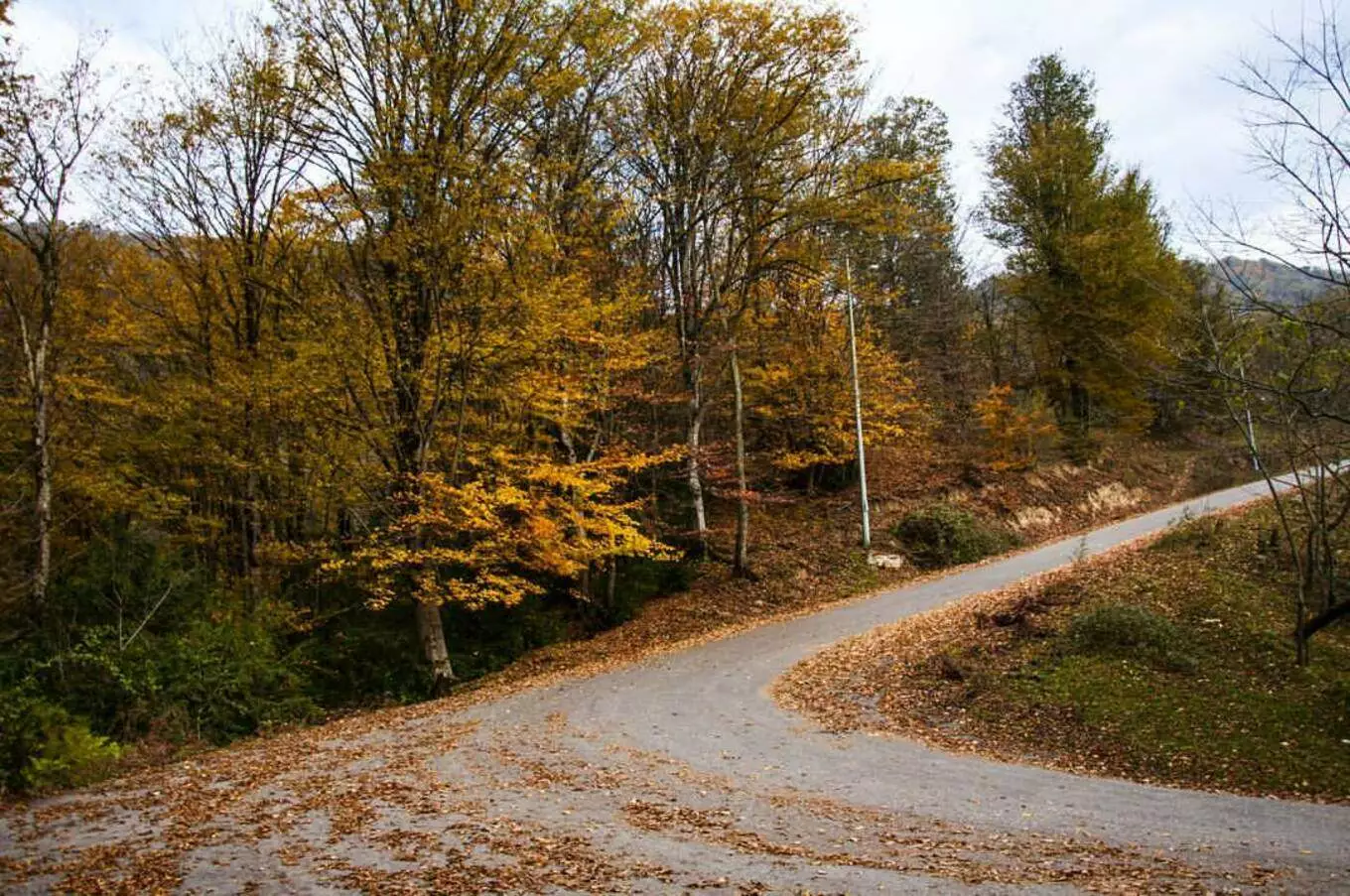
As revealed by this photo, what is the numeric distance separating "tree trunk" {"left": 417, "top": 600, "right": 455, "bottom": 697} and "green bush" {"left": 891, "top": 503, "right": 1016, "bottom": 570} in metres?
12.3

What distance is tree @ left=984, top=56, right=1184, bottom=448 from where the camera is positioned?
27844mm

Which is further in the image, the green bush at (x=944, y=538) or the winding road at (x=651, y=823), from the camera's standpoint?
the green bush at (x=944, y=538)

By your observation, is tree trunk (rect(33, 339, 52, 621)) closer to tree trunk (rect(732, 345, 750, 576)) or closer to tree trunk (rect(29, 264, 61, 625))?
tree trunk (rect(29, 264, 61, 625))

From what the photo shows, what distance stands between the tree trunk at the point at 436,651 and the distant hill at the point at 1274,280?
12.5m

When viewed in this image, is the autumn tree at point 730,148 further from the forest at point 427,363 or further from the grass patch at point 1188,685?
the grass patch at point 1188,685

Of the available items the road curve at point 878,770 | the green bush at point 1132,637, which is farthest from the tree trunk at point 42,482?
the green bush at point 1132,637

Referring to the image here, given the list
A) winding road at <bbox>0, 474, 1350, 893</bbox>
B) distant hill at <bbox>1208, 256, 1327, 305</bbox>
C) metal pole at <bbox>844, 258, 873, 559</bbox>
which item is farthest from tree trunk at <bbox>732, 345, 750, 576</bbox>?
distant hill at <bbox>1208, 256, 1327, 305</bbox>

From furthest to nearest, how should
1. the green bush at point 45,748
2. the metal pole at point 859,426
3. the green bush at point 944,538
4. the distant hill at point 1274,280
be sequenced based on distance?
the green bush at point 944,538, the metal pole at point 859,426, the green bush at point 45,748, the distant hill at point 1274,280

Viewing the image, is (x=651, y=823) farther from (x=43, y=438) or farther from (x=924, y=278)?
(x=924, y=278)

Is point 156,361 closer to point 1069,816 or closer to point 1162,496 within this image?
point 1069,816

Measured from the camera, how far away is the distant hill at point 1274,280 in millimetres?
7336

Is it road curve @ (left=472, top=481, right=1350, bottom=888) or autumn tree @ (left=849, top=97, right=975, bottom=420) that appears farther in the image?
autumn tree @ (left=849, top=97, right=975, bottom=420)

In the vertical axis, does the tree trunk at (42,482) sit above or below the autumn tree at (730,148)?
below

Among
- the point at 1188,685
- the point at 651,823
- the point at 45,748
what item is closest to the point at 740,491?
the point at 1188,685
